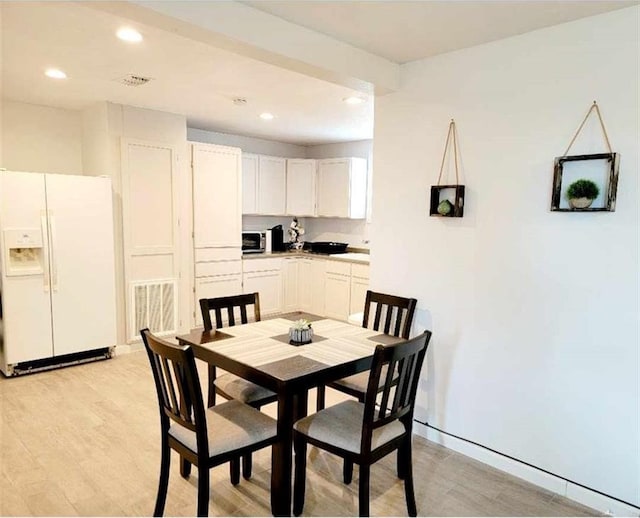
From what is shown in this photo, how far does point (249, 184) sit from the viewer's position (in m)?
5.92

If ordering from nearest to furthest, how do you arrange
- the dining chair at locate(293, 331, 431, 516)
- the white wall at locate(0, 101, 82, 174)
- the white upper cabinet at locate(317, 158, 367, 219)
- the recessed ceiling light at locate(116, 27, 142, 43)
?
the dining chair at locate(293, 331, 431, 516) < the recessed ceiling light at locate(116, 27, 142, 43) < the white wall at locate(0, 101, 82, 174) < the white upper cabinet at locate(317, 158, 367, 219)

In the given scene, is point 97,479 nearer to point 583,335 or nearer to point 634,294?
point 583,335

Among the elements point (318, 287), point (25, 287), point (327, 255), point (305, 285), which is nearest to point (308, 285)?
point (305, 285)

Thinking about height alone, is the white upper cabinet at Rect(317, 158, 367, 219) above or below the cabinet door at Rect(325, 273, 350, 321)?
above

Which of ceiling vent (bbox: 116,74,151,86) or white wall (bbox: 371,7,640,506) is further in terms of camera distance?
ceiling vent (bbox: 116,74,151,86)

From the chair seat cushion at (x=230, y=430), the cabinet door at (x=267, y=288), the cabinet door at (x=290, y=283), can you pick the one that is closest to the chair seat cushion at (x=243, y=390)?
the chair seat cushion at (x=230, y=430)

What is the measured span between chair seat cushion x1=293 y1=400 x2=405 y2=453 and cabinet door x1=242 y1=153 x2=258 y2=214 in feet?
13.5

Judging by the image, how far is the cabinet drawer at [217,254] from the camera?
514cm

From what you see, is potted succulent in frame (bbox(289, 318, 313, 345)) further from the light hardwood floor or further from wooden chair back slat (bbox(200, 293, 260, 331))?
the light hardwood floor

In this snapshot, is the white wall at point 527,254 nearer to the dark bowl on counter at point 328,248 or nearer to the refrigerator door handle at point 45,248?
the refrigerator door handle at point 45,248

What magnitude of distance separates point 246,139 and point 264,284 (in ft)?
6.53

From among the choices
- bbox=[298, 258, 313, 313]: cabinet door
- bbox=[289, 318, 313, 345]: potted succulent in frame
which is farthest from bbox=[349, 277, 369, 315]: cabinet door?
bbox=[289, 318, 313, 345]: potted succulent in frame

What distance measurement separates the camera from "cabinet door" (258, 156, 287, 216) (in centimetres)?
607

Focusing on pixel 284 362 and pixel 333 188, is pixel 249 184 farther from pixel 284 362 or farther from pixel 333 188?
pixel 284 362
